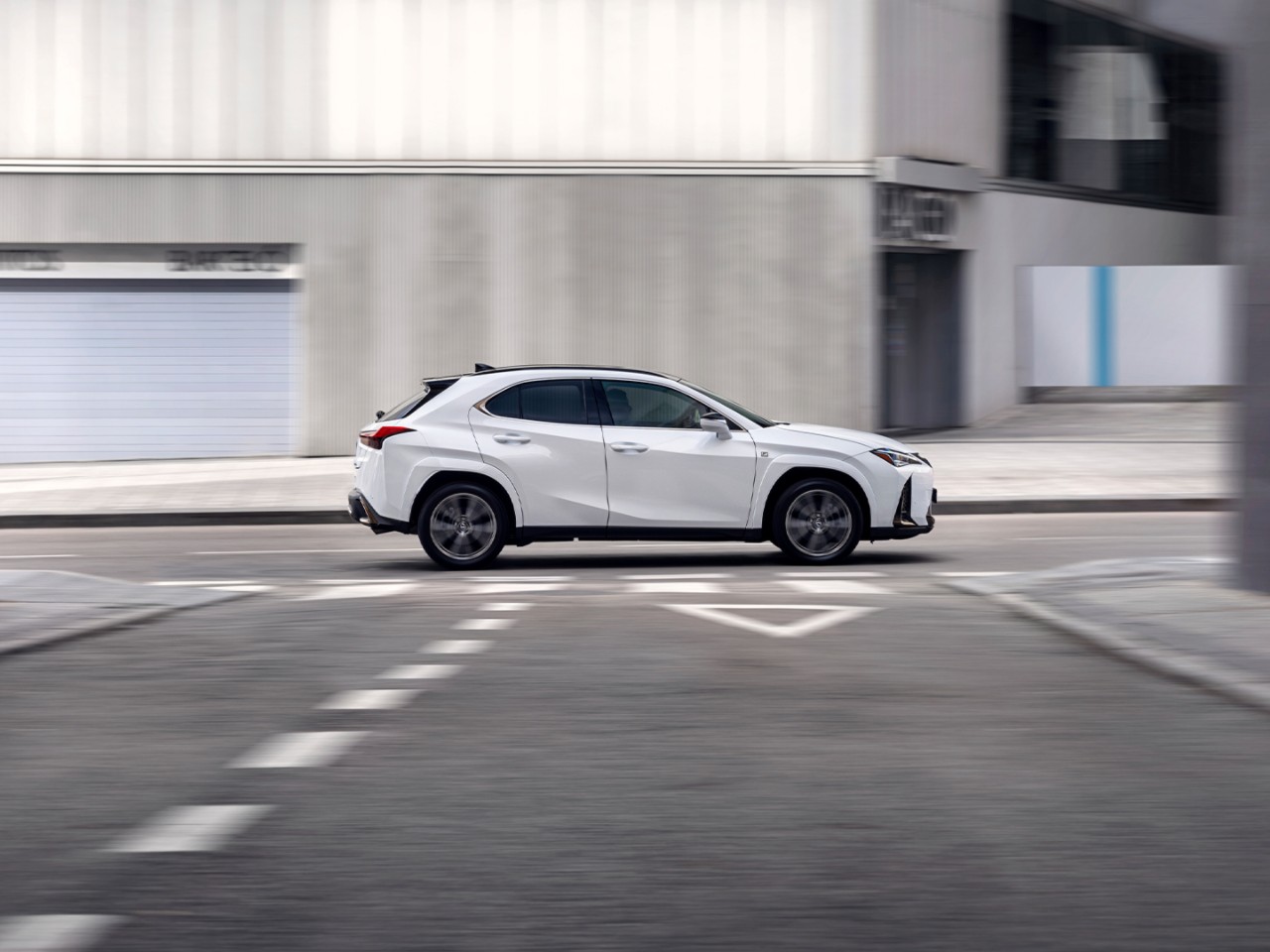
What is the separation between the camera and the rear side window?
551 inches

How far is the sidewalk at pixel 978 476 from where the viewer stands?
19656mm

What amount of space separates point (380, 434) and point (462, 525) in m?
0.94

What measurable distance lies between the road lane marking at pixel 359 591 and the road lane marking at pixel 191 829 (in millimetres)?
6184

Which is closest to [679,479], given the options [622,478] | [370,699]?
[622,478]

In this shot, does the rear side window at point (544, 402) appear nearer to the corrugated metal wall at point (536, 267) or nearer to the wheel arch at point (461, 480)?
the wheel arch at point (461, 480)

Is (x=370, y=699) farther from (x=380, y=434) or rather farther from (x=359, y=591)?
(x=380, y=434)

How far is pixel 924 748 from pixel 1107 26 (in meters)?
29.3

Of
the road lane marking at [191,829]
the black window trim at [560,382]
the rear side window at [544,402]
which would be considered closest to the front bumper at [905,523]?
the black window trim at [560,382]

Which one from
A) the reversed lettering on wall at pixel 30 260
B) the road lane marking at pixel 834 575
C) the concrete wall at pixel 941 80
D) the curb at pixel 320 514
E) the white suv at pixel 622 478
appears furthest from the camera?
the concrete wall at pixel 941 80

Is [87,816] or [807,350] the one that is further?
[807,350]

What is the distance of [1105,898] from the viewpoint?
469 cm

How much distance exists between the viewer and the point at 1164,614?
10.1m

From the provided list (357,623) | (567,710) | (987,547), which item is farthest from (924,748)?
(987,547)

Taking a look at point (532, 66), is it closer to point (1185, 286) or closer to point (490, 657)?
point (1185, 286)
